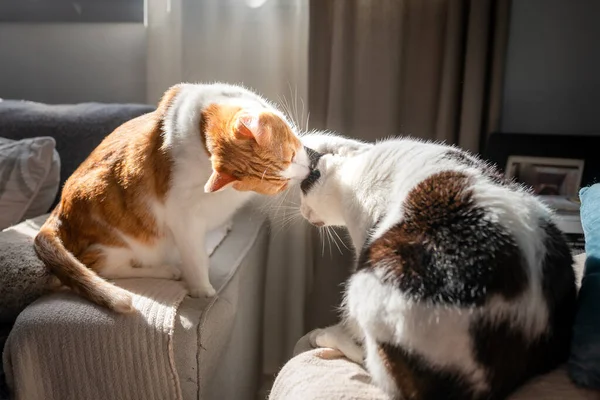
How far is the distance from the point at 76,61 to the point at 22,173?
1.92ft

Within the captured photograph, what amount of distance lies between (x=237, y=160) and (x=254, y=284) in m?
0.60

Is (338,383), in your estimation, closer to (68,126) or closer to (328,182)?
(328,182)

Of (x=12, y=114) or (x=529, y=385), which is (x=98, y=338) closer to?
(x=529, y=385)

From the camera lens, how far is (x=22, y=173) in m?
1.54

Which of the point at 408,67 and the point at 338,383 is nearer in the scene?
the point at 338,383

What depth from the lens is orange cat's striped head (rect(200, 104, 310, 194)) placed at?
1.11 metres

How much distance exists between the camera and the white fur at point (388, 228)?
781mm

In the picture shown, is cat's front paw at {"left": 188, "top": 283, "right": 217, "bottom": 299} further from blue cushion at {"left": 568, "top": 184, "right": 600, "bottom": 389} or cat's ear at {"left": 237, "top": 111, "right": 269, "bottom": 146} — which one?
blue cushion at {"left": 568, "top": 184, "right": 600, "bottom": 389}

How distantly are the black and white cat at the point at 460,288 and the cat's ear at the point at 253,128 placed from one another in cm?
28

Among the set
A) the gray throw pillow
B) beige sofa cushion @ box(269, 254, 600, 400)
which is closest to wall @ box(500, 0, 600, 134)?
beige sofa cushion @ box(269, 254, 600, 400)

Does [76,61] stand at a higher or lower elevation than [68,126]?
higher

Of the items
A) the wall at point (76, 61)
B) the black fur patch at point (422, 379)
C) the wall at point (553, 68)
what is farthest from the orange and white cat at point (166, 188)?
the wall at point (553, 68)

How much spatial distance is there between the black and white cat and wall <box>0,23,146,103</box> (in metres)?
1.30

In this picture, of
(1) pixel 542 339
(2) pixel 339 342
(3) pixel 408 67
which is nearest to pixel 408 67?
(3) pixel 408 67
